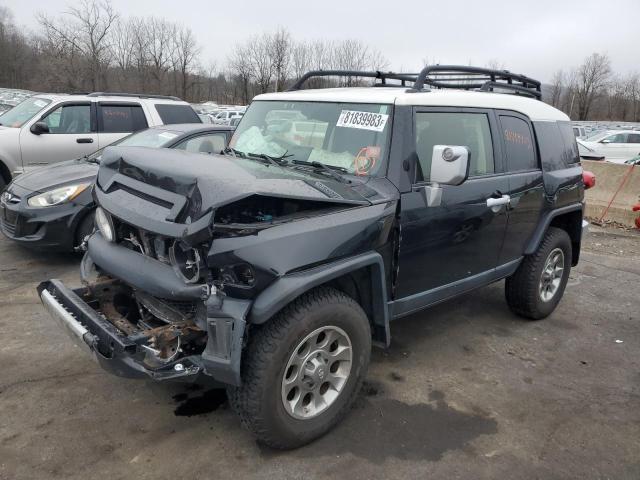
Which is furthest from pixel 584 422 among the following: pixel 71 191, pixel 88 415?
pixel 71 191

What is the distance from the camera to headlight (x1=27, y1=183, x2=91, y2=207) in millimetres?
5766

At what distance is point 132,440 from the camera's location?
3008 millimetres

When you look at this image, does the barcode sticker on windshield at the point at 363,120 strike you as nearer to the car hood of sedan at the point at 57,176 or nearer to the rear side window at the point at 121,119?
the car hood of sedan at the point at 57,176

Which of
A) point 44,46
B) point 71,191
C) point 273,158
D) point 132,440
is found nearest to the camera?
point 132,440

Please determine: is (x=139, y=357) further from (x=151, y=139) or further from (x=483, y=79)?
(x=151, y=139)

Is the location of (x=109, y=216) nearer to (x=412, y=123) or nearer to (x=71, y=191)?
(x=412, y=123)

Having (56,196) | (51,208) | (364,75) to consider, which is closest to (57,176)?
(56,196)

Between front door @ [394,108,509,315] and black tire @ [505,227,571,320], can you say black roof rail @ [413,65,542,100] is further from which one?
black tire @ [505,227,571,320]

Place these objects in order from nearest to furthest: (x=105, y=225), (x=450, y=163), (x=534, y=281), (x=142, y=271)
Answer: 1. (x=142, y=271)
2. (x=450, y=163)
3. (x=105, y=225)
4. (x=534, y=281)

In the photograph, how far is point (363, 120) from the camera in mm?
3473

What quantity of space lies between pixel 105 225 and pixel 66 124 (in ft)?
19.1

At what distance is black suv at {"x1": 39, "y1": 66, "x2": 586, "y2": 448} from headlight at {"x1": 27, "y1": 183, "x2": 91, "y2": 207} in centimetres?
256

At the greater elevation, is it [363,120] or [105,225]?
[363,120]

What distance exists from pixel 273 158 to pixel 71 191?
3.21 metres
